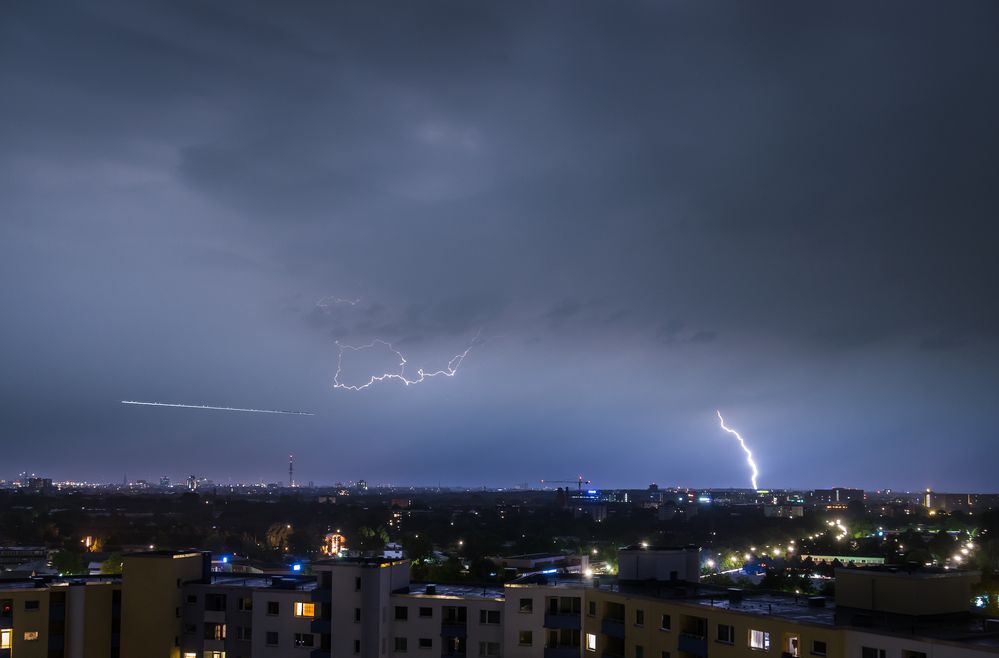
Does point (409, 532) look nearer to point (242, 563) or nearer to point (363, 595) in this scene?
point (242, 563)

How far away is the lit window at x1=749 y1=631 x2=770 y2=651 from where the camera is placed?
73.9 feet

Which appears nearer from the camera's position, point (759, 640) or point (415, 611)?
point (759, 640)

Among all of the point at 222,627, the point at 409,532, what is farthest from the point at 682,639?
the point at 409,532

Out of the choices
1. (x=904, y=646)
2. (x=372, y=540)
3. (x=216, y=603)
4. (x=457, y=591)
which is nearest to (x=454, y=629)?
(x=457, y=591)

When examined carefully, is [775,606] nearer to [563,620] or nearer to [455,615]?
[563,620]

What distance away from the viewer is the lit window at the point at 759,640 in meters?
22.5

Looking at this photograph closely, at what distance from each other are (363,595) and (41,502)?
18283 centimetres

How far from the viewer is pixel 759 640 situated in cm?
2275

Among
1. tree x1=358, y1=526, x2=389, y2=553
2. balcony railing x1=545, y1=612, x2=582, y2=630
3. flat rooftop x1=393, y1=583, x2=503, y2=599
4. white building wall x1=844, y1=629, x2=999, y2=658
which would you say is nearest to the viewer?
white building wall x1=844, y1=629, x2=999, y2=658

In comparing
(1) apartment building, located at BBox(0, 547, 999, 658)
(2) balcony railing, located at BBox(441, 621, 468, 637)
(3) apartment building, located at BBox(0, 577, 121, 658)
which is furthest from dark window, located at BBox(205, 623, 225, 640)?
(2) balcony railing, located at BBox(441, 621, 468, 637)

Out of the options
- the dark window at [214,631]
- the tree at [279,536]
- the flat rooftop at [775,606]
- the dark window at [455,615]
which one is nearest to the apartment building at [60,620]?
the dark window at [214,631]

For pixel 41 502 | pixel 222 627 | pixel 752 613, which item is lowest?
pixel 41 502

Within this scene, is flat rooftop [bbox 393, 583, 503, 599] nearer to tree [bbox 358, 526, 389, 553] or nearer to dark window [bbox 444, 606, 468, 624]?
dark window [bbox 444, 606, 468, 624]

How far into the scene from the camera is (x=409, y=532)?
393 feet
